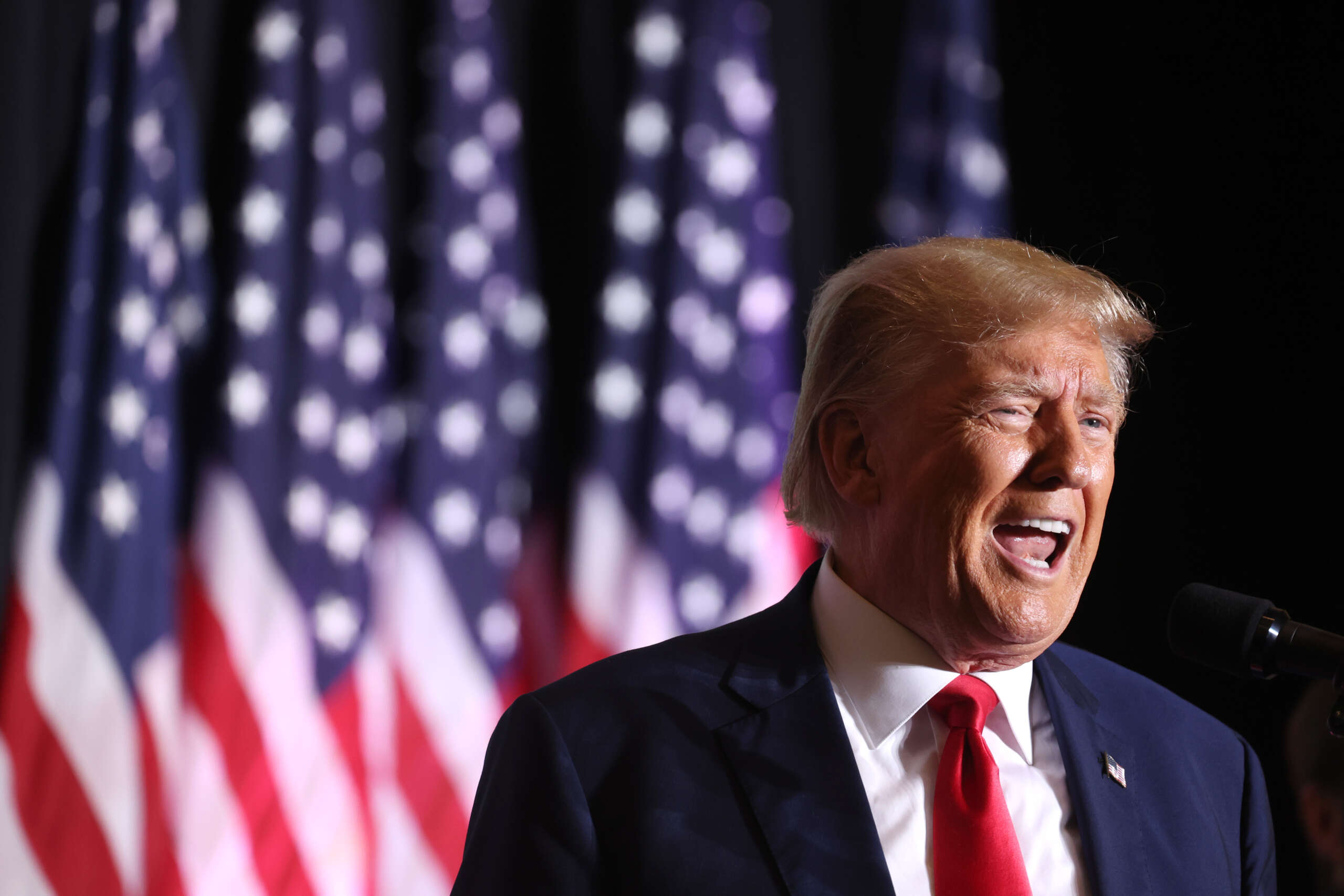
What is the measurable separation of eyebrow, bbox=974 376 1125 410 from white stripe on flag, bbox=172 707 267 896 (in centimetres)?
226

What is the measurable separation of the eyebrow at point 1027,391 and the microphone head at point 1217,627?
0.33m

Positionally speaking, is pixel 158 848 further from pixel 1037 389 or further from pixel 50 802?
pixel 1037 389

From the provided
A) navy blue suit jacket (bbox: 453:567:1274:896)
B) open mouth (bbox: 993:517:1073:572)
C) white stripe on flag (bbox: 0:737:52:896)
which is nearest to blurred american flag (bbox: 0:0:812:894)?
white stripe on flag (bbox: 0:737:52:896)

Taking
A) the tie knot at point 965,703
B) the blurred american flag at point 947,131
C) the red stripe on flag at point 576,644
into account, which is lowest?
the red stripe on flag at point 576,644

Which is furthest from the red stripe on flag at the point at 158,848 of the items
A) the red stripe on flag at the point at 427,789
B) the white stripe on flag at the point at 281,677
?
the red stripe on flag at the point at 427,789

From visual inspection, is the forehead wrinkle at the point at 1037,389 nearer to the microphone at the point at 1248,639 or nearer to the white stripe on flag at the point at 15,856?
the microphone at the point at 1248,639

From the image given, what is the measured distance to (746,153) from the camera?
11.0ft

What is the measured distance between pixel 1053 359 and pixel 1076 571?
0.88ft

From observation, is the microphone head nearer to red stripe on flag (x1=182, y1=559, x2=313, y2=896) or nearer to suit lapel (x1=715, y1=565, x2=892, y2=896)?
suit lapel (x1=715, y1=565, x2=892, y2=896)

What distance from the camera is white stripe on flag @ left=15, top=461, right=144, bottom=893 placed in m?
2.89

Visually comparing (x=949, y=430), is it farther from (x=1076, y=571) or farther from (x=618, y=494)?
(x=618, y=494)

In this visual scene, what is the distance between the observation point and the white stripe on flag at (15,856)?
286 cm

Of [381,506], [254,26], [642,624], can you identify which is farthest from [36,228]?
[642,624]

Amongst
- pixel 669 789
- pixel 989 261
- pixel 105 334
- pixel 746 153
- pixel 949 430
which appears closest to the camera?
pixel 669 789
